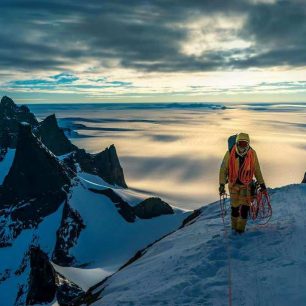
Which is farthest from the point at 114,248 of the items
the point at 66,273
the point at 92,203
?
the point at 66,273

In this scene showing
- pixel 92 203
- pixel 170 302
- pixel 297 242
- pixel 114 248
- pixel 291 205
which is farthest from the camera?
pixel 92 203

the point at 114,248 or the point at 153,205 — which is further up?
the point at 153,205

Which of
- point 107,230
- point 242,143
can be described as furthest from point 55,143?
point 242,143

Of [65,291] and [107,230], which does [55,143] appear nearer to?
[107,230]

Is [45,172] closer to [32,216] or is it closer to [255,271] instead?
[32,216]

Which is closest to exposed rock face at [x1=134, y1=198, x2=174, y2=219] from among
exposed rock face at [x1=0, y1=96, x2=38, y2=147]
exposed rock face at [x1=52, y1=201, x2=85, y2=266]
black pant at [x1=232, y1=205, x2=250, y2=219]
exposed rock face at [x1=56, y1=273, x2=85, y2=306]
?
exposed rock face at [x1=52, y1=201, x2=85, y2=266]

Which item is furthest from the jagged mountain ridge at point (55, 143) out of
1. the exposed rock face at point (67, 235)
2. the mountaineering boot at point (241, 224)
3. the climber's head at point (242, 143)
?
the climber's head at point (242, 143)

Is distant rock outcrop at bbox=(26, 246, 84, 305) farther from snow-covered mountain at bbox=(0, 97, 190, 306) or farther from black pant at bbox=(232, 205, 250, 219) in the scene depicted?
snow-covered mountain at bbox=(0, 97, 190, 306)
